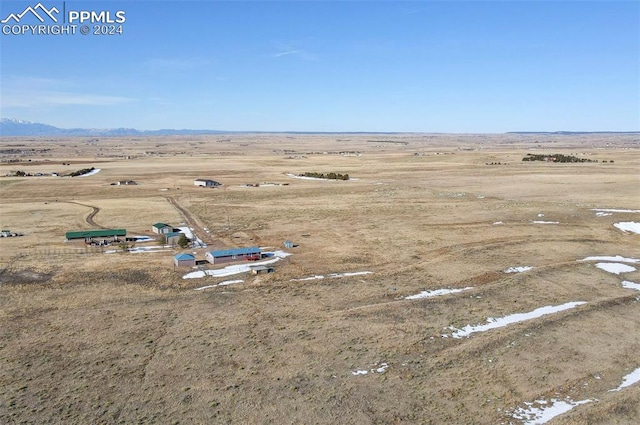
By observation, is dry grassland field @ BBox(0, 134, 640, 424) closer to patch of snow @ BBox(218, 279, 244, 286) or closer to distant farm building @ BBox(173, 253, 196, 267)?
patch of snow @ BBox(218, 279, 244, 286)

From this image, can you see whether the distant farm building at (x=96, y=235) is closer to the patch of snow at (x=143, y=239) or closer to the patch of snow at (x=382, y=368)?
the patch of snow at (x=143, y=239)

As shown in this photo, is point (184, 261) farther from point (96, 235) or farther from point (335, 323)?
point (335, 323)

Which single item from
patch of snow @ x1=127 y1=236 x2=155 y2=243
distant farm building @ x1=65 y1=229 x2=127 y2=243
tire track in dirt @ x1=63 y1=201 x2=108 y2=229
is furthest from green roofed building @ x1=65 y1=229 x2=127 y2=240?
tire track in dirt @ x1=63 y1=201 x2=108 y2=229

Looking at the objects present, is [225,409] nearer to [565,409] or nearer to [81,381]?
[81,381]

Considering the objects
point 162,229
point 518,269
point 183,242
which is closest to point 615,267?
point 518,269

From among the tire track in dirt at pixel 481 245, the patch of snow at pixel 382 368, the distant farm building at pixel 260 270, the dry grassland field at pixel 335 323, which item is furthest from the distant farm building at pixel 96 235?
the patch of snow at pixel 382 368

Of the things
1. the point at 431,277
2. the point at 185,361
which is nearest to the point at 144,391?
the point at 185,361
